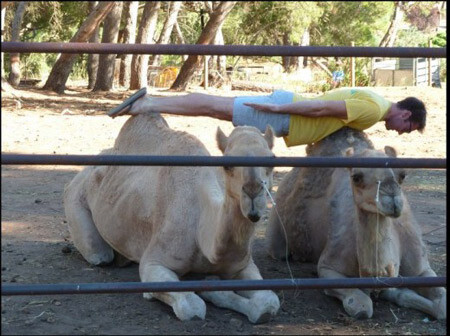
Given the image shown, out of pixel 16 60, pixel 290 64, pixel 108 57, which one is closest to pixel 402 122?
pixel 108 57

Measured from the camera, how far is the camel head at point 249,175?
172 inches

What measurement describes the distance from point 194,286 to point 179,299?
4.41 ft

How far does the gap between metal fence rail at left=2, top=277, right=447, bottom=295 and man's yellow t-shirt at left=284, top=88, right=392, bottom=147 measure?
2.32 m

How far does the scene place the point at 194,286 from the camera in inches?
142

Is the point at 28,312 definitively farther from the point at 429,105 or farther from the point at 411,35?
the point at 411,35

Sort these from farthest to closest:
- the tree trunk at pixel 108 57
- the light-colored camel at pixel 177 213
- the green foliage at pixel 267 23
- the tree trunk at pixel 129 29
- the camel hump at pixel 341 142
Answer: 1. the green foliage at pixel 267 23
2. the tree trunk at pixel 129 29
3. the tree trunk at pixel 108 57
4. the camel hump at pixel 341 142
5. the light-colored camel at pixel 177 213

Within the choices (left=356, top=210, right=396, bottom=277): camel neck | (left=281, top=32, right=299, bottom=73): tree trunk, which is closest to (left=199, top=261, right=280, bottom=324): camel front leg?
(left=356, top=210, right=396, bottom=277): camel neck

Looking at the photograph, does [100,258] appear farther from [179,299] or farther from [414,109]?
[414,109]

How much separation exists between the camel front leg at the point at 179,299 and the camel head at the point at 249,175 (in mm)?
706

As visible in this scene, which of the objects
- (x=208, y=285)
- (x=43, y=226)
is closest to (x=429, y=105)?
(x=43, y=226)

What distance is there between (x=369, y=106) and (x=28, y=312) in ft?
8.94

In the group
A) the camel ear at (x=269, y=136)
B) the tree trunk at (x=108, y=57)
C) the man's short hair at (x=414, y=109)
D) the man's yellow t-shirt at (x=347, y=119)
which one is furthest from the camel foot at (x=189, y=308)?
the tree trunk at (x=108, y=57)

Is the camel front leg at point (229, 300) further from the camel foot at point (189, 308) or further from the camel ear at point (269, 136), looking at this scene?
the camel ear at point (269, 136)

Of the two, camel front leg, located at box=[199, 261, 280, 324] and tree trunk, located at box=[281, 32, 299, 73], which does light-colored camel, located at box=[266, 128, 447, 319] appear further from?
tree trunk, located at box=[281, 32, 299, 73]
